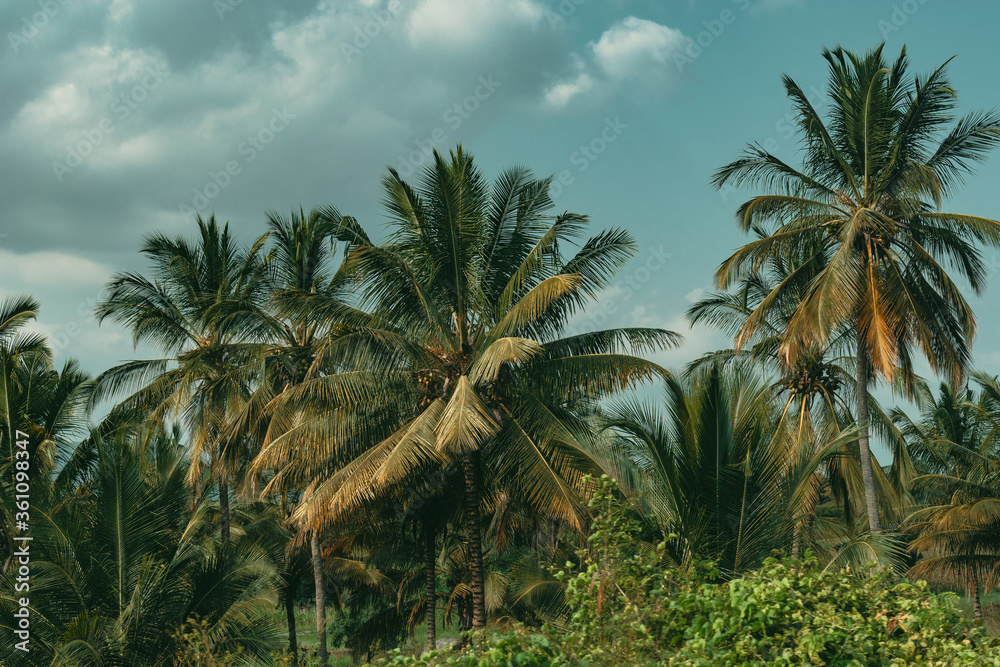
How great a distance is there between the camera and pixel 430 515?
Answer: 16.4 metres

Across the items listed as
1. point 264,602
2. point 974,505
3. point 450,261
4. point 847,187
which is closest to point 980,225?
point 847,187

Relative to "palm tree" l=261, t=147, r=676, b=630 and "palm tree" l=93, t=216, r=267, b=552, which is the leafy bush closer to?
"palm tree" l=261, t=147, r=676, b=630

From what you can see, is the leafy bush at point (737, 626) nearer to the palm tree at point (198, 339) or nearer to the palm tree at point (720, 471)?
the palm tree at point (720, 471)

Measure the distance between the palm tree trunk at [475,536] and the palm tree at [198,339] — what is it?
6.29 meters

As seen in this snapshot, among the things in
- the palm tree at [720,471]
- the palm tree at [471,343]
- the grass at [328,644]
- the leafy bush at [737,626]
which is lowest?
the grass at [328,644]

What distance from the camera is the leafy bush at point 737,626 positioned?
5070mm

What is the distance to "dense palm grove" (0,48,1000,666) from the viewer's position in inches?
255

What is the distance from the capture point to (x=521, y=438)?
1220 centimetres

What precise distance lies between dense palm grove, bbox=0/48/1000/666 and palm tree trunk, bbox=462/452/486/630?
0.06m

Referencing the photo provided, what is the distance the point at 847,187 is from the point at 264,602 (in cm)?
1320

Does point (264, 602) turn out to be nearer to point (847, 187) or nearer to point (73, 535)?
point (73, 535)

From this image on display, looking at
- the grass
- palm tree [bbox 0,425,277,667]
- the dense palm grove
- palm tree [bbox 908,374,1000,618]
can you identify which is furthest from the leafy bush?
the grass

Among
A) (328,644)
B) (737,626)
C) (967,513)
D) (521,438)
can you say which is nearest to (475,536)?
(521,438)

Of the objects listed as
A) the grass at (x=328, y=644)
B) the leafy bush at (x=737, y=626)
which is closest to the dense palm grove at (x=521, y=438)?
the leafy bush at (x=737, y=626)
